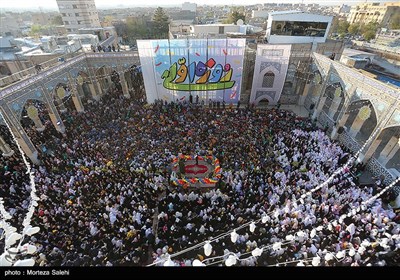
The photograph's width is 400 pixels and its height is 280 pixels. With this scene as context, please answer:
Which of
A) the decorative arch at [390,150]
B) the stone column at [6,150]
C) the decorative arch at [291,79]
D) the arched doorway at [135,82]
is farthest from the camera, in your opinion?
the arched doorway at [135,82]

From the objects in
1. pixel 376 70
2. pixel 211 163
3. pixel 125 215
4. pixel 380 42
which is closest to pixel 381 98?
Result: pixel 211 163

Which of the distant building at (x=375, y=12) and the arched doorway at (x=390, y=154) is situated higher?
the distant building at (x=375, y=12)

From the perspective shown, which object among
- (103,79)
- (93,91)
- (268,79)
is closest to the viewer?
(268,79)

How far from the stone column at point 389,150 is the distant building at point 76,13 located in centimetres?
4867

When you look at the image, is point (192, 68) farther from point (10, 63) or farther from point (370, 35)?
point (370, 35)

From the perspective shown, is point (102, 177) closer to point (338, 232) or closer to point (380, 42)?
point (338, 232)

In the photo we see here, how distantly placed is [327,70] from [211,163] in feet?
37.1

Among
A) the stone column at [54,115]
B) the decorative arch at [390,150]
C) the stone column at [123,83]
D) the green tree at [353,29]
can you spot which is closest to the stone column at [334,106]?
the decorative arch at [390,150]

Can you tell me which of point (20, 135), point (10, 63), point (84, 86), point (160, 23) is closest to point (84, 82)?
point (84, 86)

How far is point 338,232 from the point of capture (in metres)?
8.52

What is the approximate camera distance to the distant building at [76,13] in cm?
4038

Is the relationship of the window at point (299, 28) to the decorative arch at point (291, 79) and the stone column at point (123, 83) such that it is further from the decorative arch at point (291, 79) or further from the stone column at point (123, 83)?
the stone column at point (123, 83)

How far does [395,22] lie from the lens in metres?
49.2

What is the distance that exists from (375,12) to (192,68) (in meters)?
65.7
